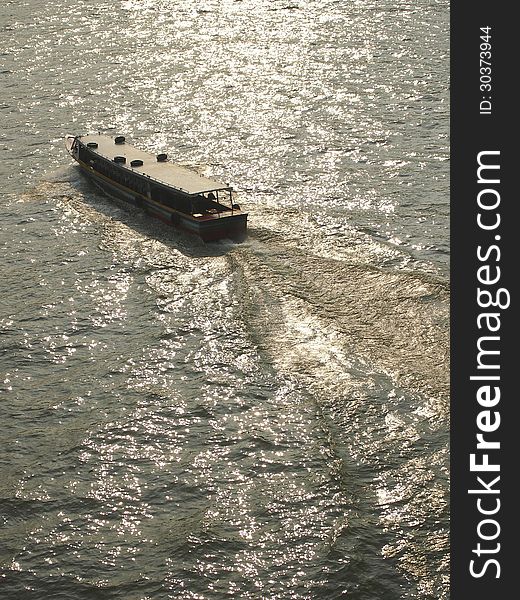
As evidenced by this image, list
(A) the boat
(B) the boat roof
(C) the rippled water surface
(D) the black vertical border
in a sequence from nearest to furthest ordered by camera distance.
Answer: (D) the black vertical border → (C) the rippled water surface → (A) the boat → (B) the boat roof

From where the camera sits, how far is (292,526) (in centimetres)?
2984

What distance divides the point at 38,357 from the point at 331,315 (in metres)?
11.2

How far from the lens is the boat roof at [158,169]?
48.2 meters

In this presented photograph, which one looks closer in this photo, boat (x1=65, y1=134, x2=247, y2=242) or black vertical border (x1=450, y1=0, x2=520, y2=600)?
black vertical border (x1=450, y1=0, x2=520, y2=600)

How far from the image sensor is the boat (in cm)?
4691

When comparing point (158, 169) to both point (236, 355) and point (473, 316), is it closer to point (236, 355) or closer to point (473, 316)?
point (236, 355)

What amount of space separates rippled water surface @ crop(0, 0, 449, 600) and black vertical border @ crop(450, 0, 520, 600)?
650 cm

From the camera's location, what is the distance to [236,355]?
126 ft

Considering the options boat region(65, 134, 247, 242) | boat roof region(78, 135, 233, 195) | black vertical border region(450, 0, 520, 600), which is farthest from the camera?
boat roof region(78, 135, 233, 195)

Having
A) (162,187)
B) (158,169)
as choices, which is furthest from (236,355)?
(158,169)

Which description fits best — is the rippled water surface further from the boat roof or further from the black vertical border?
the black vertical border

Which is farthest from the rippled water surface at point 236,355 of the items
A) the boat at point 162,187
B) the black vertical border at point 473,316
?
the black vertical border at point 473,316

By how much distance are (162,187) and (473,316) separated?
29.8m

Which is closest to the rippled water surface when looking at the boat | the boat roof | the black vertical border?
the boat
